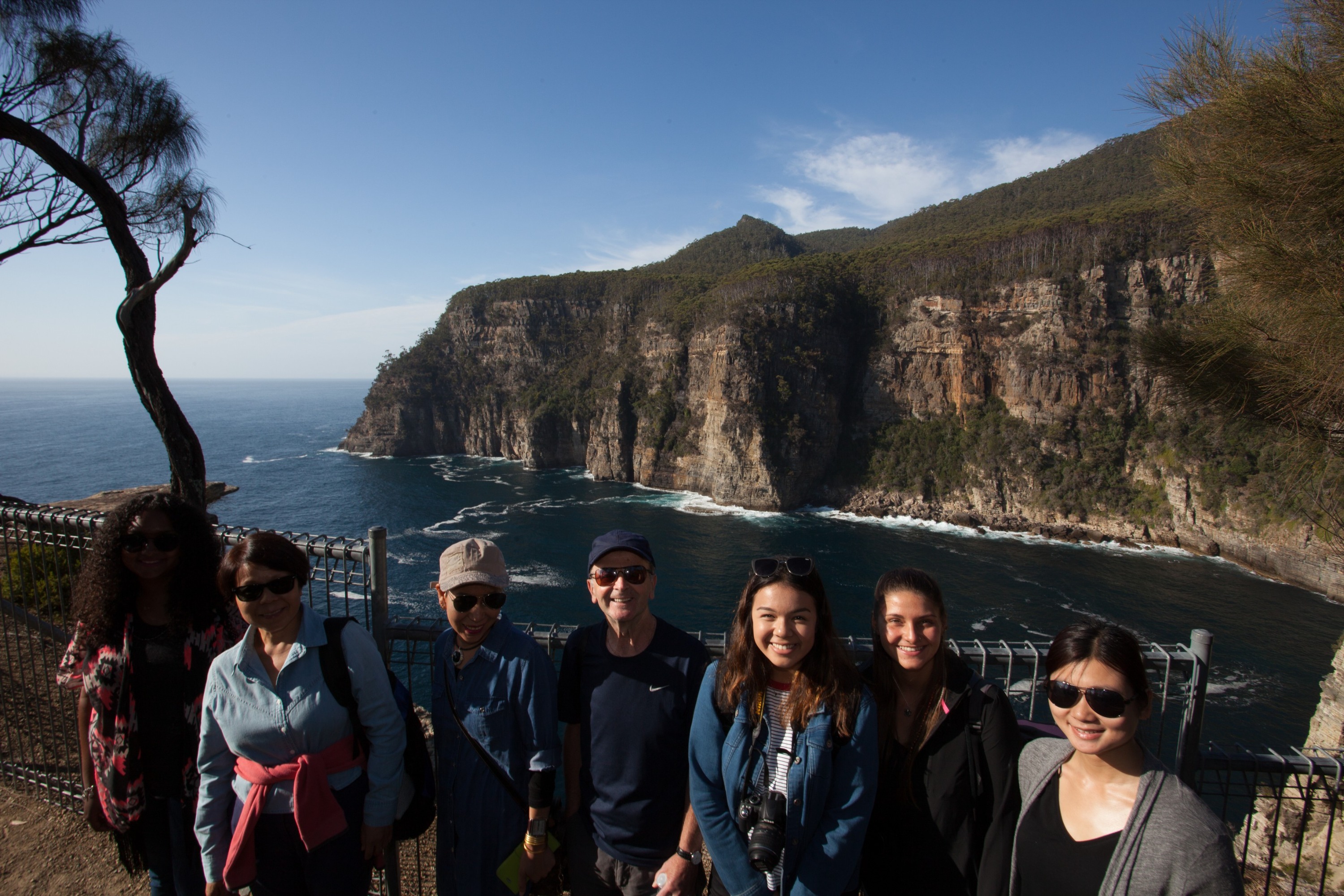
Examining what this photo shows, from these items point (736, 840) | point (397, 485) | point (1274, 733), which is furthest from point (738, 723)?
point (397, 485)

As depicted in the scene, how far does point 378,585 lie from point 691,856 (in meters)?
1.81

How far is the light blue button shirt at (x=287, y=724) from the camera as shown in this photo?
2.45 metres

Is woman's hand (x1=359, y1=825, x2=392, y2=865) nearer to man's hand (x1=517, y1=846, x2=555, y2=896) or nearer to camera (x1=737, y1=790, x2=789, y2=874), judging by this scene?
man's hand (x1=517, y1=846, x2=555, y2=896)

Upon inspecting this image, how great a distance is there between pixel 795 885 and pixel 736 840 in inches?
9.8

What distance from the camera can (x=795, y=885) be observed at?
7.39 ft

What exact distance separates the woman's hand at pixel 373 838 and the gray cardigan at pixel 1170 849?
2.57 m

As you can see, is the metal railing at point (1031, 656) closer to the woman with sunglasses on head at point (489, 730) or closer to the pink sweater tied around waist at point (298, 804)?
the woman with sunglasses on head at point (489, 730)

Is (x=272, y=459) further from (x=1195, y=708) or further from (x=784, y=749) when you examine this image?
(x=1195, y=708)

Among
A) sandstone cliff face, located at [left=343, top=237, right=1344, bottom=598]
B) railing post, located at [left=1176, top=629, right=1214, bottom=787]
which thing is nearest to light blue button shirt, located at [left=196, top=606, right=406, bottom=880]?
railing post, located at [left=1176, top=629, right=1214, bottom=787]

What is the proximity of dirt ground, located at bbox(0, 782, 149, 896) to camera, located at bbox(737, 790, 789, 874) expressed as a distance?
12.3ft

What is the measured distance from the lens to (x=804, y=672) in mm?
2299

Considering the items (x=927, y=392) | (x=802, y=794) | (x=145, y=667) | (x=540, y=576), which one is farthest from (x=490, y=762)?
(x=927, y=392)

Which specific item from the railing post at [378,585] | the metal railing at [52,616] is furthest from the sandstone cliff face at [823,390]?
the metal railing at [52,616]

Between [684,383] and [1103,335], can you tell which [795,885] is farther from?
[684,383]
